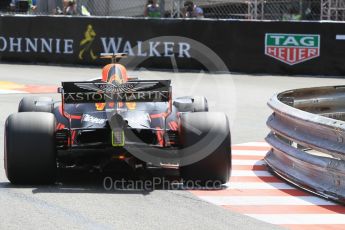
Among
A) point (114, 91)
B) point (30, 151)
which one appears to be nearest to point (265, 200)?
point (114, 91)

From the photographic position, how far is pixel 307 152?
8.86m

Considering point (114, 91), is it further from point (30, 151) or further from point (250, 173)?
point (250, 173)

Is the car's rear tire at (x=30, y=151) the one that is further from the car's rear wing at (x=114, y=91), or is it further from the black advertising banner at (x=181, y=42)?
the black advertising banner at (x=181, y=42)

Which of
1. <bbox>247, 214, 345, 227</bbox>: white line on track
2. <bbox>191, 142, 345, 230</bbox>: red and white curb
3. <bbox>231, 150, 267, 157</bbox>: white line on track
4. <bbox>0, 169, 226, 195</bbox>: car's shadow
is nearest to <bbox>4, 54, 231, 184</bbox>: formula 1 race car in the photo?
<bbox>0, 169, 226, 195</bbox>: car's shadow

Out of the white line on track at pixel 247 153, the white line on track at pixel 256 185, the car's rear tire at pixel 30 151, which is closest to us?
the car's rear tire at pixel 30 151

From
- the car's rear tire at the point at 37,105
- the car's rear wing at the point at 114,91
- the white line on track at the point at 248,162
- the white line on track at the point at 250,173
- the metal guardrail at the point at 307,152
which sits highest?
the car's rear wing at the point at 114,91

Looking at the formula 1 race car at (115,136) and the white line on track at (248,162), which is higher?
the formula 1 race car at (115,136)

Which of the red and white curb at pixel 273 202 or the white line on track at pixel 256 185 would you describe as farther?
the white line on track at pixel 256 185

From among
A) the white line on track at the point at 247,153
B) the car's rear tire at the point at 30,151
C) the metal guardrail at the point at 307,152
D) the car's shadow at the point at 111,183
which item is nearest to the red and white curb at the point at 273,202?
the metal guardrail at the point at 307,152

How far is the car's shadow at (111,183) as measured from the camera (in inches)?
304

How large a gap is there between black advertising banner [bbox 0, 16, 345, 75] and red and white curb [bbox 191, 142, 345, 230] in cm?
1156

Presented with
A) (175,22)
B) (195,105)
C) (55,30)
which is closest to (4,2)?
(55,30)

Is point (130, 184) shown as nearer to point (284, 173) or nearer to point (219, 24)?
point (284, 173)

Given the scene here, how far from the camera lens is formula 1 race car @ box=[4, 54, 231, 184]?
304 inches
